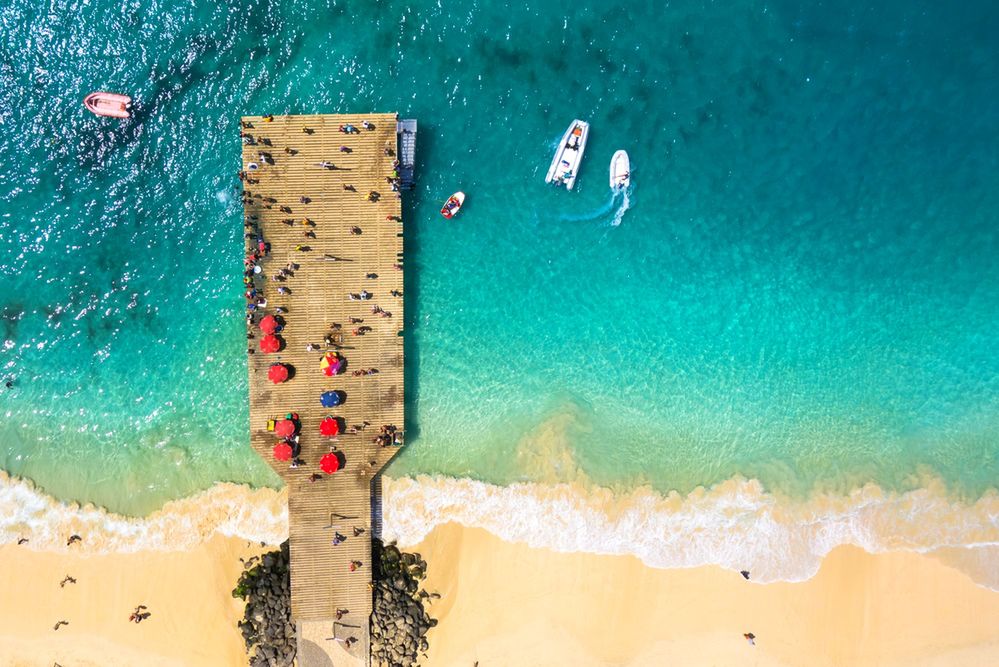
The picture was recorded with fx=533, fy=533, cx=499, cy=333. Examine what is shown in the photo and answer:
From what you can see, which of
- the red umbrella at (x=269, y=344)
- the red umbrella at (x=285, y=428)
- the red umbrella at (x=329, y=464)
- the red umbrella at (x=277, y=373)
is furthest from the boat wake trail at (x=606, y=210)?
the red umbrella at (x=285, y=428)

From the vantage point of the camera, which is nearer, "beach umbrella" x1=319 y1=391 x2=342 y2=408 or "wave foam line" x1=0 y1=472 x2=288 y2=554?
"beach umbrella" x1=319 y1=391 x2=342 y2=408

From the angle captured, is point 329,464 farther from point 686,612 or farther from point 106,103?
point 106,103

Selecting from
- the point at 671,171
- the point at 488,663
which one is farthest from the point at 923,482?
the point at 488,663

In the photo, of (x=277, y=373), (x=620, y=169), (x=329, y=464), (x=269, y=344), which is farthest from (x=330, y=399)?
(x=620, y=169)

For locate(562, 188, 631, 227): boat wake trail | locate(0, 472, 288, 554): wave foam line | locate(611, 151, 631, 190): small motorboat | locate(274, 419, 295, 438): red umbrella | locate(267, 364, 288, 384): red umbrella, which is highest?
locate(611, 151, 631, 190): small motorboat

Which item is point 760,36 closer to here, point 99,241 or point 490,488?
point 490,488

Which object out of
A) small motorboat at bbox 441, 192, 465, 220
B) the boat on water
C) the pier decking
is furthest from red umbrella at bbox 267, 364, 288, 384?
the boat on water

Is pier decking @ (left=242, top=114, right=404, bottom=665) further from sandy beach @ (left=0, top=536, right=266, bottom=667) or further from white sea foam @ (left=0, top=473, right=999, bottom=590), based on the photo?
sandy beach @ (left=0, top=536, right=266, bottom=667)
